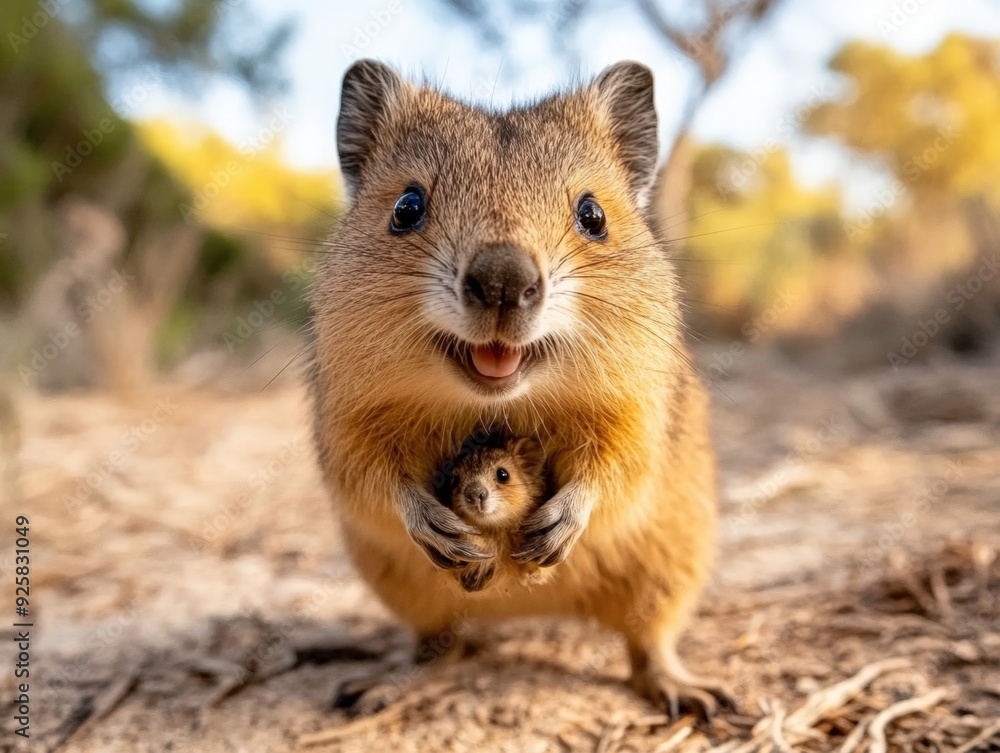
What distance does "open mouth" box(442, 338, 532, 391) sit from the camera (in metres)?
2.72

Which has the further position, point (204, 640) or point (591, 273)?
point (204, 640)

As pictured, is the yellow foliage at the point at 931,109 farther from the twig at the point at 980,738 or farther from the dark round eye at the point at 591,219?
the twig at the point at 980,738

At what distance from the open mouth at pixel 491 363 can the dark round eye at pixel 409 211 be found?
0.56m

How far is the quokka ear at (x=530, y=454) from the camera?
3135 millimetres

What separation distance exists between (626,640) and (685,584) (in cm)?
39

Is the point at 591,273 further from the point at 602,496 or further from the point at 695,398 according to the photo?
the point at 695,398

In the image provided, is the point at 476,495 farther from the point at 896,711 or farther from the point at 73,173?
the point at 73,173

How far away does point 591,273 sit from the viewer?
2918 mm

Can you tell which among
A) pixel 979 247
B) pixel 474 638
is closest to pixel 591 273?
pixel 474 638

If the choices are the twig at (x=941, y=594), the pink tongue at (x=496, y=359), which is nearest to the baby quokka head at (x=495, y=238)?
the pink tongue at (x=496, y=359)

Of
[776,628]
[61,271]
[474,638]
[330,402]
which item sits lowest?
[776,628]

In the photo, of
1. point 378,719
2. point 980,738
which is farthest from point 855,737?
point 378,719

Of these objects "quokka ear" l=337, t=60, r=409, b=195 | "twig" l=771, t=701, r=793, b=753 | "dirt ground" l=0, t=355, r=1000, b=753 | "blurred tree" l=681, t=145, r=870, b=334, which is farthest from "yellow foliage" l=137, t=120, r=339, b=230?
"twig" l=771, t=701, r=793, b=753

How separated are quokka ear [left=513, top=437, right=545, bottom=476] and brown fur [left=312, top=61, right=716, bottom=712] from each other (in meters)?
0.04
